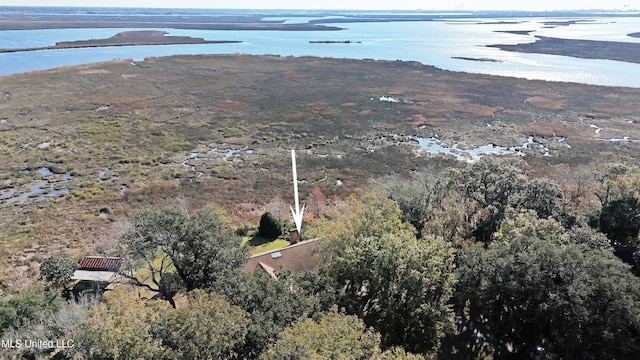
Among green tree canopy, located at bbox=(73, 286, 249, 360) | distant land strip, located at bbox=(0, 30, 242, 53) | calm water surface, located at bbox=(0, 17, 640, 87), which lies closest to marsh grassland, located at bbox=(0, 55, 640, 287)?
calm water surface, located at bbox=(0, 17, 640, 87)

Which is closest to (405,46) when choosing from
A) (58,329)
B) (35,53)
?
(35,53)

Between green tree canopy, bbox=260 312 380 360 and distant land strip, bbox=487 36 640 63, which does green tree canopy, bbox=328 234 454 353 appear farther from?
distant land strip, bbox=487 36 640 63

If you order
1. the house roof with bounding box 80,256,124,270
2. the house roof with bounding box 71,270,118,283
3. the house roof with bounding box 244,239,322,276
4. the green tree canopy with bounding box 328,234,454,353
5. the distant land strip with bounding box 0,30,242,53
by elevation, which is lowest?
the house roof with bounding box 71,270,118,283

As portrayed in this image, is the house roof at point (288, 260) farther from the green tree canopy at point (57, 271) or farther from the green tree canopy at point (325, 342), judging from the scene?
the green tree canopy at point (57, 271)

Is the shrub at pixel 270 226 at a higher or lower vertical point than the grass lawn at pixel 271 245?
higher

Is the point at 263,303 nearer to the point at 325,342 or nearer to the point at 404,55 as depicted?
the point at 325,342

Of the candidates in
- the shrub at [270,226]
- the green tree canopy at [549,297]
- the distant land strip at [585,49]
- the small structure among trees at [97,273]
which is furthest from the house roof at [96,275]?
the distant land strip at [585,49]

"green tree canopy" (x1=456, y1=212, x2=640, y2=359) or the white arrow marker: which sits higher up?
"green tree canopy" (x1=456, y1=212, x2=640, y2=359)
